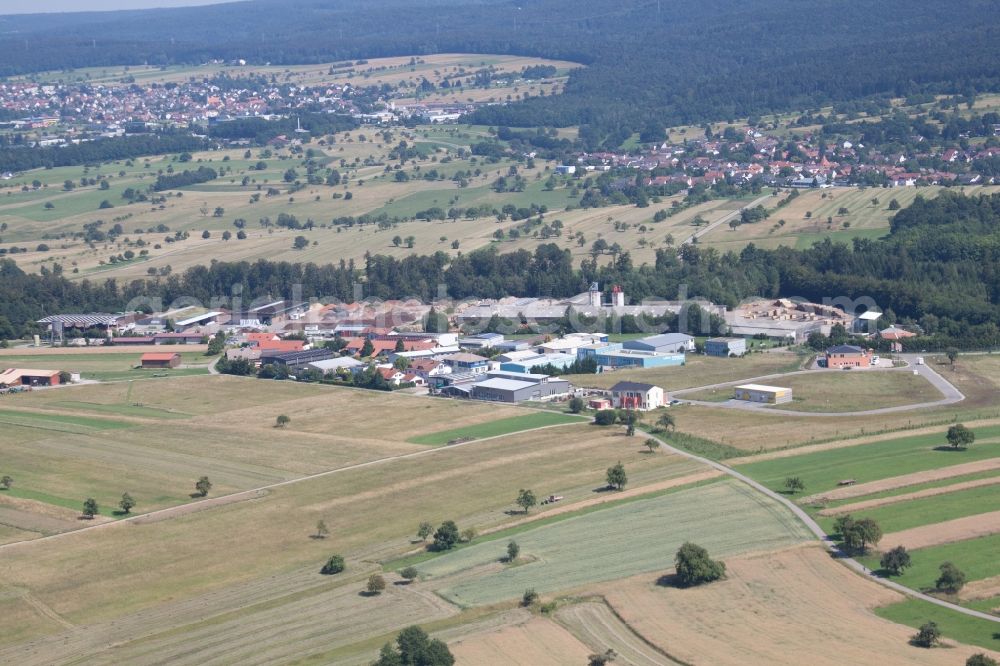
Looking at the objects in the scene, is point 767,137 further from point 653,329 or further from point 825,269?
point 653,329

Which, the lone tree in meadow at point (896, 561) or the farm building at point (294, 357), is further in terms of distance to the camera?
the farm building at point (294, 357)

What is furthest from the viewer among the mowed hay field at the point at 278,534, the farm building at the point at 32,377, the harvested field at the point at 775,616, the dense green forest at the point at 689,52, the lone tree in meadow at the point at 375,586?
the dense green forest at the point at 689,52

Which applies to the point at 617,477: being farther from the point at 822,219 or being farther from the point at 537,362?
the point at 822,219

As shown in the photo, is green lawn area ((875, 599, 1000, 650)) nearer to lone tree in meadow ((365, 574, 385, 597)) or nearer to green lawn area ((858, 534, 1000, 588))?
green lawn area ((858, 534, 1000, 588))

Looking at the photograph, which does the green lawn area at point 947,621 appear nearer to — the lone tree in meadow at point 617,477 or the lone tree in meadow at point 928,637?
the lone tree in meadow at point 928,637

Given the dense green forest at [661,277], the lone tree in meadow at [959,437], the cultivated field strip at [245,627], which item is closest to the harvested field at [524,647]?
the cultivated field strip at [245,627]

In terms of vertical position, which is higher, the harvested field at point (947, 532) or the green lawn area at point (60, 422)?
the harvested field at point (947, 532)

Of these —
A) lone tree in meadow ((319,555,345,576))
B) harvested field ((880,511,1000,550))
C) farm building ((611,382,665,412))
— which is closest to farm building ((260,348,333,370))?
farm building ((611,382,665,412))
